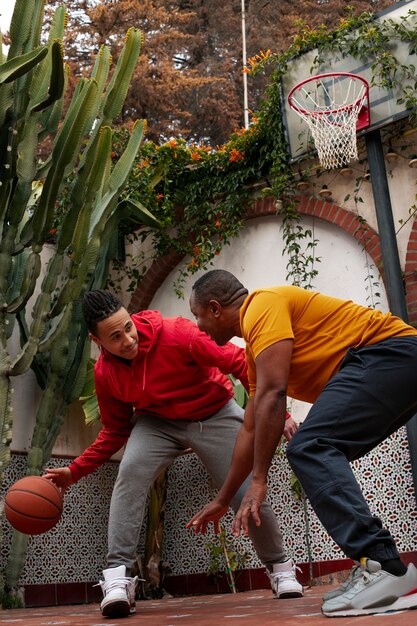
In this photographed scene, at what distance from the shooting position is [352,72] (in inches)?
313

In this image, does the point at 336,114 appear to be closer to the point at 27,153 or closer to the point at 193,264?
the point at 193,264

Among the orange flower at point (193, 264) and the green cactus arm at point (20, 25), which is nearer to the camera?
the green cactus arm at point (20, 25)

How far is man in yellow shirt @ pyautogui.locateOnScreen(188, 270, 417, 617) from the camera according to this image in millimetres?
3180

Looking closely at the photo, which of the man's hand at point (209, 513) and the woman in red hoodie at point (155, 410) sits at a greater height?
the woman in red hoodie at point (155, 410)

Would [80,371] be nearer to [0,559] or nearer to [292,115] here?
[0,559]

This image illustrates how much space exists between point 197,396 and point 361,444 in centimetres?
189

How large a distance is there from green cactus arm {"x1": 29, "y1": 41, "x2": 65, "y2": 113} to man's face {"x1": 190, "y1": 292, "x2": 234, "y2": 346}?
3135 mm

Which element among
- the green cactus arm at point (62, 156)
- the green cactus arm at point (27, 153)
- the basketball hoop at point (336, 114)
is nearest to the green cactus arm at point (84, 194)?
the green cactus arm at point (62, 156)

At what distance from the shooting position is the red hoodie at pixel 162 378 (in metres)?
5.04

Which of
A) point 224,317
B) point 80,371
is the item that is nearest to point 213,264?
point 80,371

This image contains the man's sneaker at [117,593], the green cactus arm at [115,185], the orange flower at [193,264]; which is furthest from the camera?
the orange flower at [193,264]

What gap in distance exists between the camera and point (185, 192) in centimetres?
907

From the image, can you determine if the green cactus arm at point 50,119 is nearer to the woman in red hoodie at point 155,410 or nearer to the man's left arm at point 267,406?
the woman in red hoodie at point 155,410

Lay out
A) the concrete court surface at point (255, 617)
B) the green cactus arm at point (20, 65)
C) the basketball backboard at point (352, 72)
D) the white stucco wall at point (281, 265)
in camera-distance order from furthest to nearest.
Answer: the white stucco wall at point (281, 265)
the basketball backboard at point (352, 72)
the green cactus arm at point (20, 65)
the concrete court surface at point (255, 617)
